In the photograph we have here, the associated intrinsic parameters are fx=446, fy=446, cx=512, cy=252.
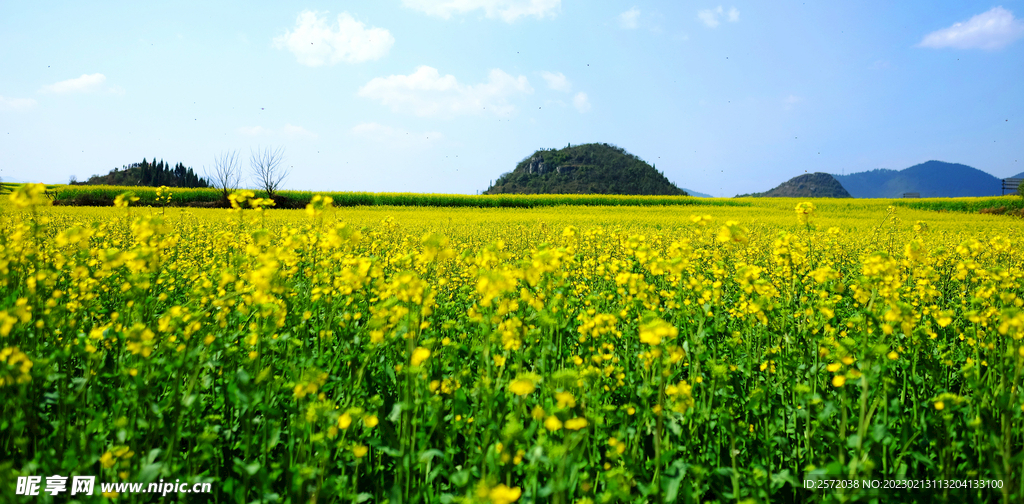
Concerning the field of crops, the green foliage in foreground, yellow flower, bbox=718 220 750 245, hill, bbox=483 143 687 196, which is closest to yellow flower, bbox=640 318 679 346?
the field of crops

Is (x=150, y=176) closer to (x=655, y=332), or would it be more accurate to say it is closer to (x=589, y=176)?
(x=589, y=176)

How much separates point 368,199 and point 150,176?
66.2 meters

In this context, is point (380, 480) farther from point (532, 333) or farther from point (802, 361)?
point (802, 361)

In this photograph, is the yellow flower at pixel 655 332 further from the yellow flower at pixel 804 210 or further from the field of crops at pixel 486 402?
the yellow flower at pixel 804 210

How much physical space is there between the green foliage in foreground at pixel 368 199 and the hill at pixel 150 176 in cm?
4920

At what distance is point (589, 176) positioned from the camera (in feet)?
328

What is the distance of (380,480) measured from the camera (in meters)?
2.20

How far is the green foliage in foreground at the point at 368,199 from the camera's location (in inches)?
1189

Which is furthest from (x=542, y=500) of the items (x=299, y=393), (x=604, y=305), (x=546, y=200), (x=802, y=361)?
(x=546, y=200)

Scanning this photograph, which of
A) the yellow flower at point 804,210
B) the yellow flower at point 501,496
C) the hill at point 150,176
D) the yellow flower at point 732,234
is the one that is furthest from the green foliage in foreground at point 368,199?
the hill at point 150,176

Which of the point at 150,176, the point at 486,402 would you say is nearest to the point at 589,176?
the point at 150,176

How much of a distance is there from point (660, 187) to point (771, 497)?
334 ft

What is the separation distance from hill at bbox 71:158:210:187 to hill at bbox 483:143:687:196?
57790 mm

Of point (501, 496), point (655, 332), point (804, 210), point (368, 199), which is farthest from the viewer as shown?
point (368, 199)
